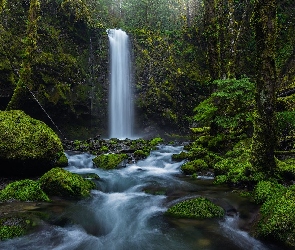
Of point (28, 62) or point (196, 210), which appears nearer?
point (196, 210)

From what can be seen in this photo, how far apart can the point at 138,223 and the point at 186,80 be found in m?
19.1

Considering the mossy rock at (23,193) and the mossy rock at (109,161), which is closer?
the mossy rock at (23,193)

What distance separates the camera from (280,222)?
4559 mm

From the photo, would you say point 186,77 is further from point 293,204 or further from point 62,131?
point 293,204

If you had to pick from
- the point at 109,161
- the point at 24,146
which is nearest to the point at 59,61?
the point at 109,161

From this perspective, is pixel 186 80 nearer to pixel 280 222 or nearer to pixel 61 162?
pixel 61 162

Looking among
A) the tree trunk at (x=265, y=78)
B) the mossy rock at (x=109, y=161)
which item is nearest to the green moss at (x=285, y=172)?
the tree trunk at (x=265, y=78)

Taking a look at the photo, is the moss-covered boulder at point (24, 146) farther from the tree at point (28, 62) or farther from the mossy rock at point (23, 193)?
the tree at point (28, 62)

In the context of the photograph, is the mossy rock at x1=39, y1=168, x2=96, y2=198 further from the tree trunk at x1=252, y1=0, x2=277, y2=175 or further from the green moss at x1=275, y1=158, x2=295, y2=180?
the green moss at x1=275, y1=158, x2=295, y2=180

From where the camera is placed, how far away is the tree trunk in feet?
21.7

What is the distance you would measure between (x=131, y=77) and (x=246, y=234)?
2090cm

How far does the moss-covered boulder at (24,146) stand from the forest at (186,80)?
5.5 inches

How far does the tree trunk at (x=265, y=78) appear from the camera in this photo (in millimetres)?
6617

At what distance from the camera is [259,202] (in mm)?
6152
